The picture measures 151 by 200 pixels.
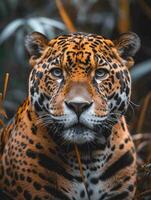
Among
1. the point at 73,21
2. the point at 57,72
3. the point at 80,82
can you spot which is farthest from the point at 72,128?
the point at 73,21

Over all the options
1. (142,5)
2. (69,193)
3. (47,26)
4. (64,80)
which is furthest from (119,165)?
(142,5)

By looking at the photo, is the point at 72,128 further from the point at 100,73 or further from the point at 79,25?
the point at 79,25

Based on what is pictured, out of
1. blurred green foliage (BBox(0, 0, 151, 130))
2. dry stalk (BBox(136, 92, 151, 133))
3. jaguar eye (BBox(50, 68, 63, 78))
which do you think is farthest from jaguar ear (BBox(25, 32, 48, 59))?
blurred green foliage (BBox(0, 0, 151, 130))

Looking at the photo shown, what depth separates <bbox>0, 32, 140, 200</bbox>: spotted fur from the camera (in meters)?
5.98

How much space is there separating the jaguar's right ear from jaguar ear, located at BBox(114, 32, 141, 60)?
53cm

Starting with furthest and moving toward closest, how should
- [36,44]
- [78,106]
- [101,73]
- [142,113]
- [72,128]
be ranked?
[142,113] < [36,44] < [101,73] < [72,128] < [78,106]

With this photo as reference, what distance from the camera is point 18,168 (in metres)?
6.38

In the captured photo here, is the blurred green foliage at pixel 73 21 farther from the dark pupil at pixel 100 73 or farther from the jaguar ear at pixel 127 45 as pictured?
the dark pupil at pixel 100 73

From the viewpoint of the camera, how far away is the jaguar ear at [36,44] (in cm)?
645

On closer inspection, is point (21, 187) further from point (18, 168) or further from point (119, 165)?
point (119, 165)

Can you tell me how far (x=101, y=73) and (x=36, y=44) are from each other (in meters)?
0.61

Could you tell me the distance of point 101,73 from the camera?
6.14 meters

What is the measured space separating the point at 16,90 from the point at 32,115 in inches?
234

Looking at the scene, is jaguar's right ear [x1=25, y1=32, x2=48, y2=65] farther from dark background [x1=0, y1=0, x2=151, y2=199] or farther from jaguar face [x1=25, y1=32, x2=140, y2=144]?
dark background [x1=0, y1=0, x2=151, y2=199]
